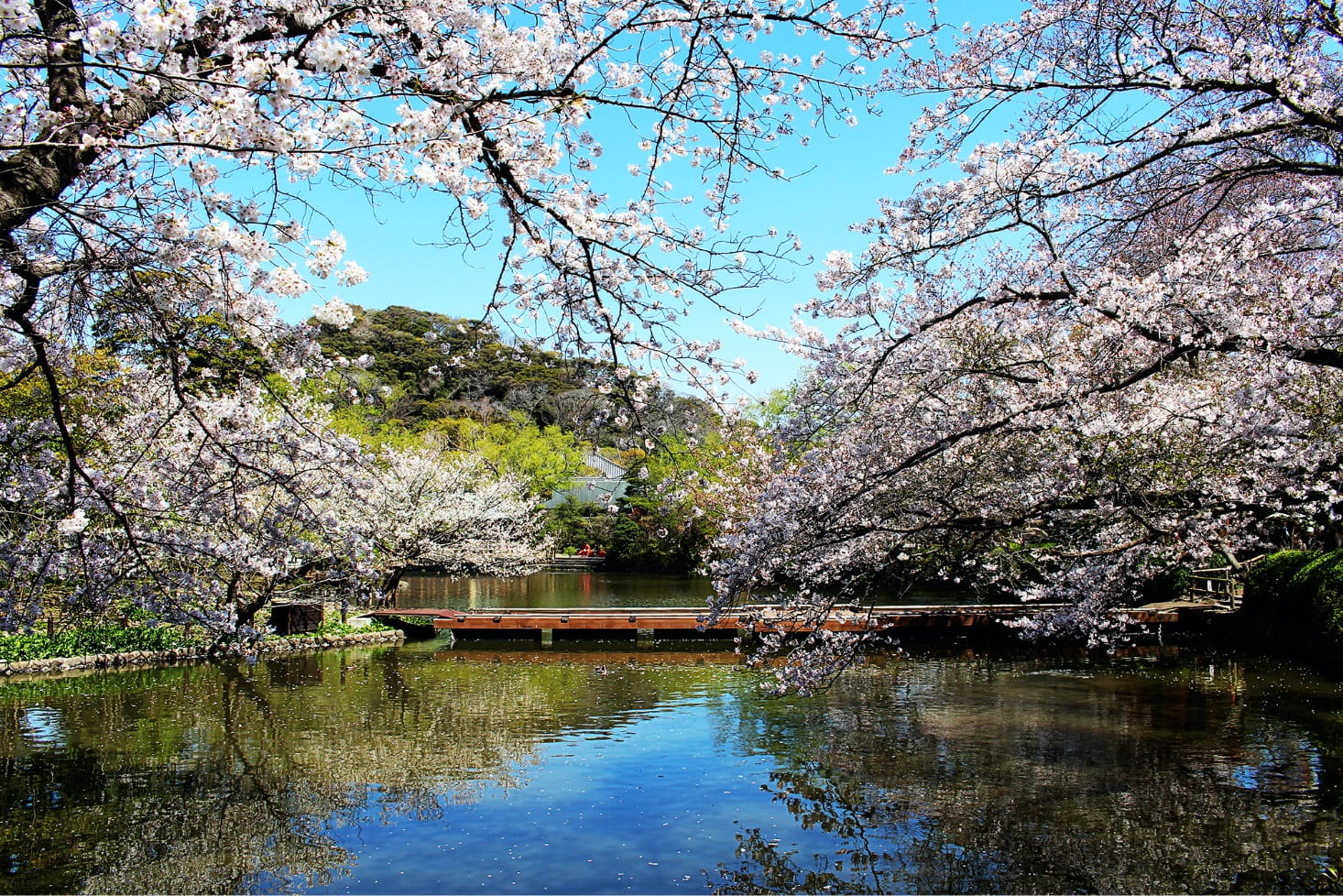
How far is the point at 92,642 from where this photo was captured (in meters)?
14.2

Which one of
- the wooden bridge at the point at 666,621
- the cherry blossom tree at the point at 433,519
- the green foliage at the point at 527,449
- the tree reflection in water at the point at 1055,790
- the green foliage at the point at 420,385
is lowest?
the tree reflection in water at the point at 1055,790

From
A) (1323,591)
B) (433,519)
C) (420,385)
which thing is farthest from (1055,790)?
(420,385)

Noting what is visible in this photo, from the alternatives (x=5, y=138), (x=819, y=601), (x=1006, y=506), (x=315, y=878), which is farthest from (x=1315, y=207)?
(x=315, y=878)

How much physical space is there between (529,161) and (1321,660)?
16.0 metres

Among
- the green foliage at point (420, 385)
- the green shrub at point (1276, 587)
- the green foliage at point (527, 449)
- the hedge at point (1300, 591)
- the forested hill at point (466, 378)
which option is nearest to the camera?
the forested hill at point (466, 378)

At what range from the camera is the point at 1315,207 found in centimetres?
614

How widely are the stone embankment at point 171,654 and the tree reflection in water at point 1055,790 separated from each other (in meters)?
7.38

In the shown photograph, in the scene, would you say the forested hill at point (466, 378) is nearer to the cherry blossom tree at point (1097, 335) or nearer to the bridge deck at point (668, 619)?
the cherry blossom tree at point (1097, 335)

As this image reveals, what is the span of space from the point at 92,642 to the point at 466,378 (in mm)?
11023

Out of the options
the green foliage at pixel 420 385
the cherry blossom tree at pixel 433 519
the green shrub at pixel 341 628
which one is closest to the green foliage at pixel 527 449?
the green foliage at pixel 420 385

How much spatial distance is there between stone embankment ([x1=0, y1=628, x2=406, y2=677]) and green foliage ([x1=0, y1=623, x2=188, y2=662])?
0.10 meters

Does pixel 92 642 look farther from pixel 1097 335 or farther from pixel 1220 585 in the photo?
pixel 1220 585

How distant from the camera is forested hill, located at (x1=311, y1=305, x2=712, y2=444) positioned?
4492mm

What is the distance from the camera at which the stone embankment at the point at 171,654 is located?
13.4 metres
